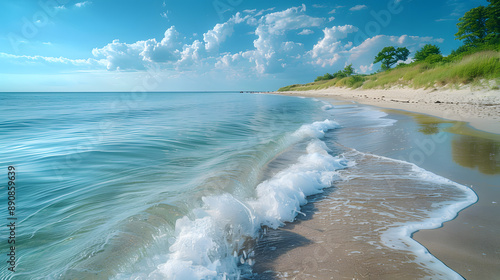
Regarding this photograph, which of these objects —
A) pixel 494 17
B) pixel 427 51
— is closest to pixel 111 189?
pixel 494 17

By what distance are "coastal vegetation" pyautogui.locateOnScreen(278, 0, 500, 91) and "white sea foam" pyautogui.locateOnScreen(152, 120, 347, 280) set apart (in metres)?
16.2

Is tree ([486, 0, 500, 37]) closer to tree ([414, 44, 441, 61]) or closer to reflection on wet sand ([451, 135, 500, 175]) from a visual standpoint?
tree ([414, 44, 441, 61])

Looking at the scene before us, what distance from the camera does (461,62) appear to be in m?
17.6

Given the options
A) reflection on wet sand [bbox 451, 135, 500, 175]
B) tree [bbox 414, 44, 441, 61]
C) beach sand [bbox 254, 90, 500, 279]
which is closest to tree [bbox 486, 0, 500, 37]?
tree [bbox 414, 44, 441, 61]

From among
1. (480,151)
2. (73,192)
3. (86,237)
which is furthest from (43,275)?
(480,151)

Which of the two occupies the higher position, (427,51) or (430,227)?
(427,51)

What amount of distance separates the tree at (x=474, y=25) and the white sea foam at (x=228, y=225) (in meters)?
38.1

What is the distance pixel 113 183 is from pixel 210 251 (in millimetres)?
3002

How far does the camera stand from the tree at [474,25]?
91.8 ft

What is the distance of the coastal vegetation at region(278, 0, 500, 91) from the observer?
584 inches

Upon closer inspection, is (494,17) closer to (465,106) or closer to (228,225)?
(465,106)

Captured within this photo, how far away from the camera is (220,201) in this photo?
10.2ft

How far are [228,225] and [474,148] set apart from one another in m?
6.38

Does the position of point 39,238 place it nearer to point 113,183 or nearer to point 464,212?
point 113,183
